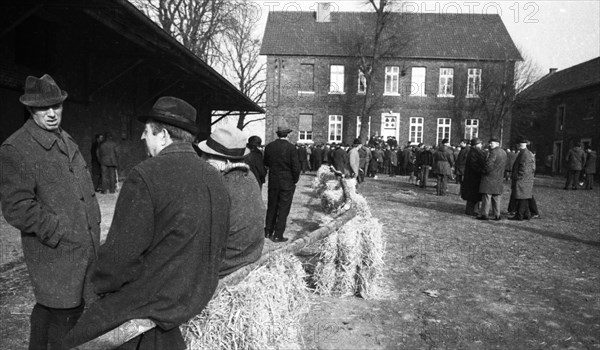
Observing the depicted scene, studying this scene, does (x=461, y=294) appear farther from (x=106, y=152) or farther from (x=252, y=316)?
(x=106, y=152)

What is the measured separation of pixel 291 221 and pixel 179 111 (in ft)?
25.6

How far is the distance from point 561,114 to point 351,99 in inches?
715

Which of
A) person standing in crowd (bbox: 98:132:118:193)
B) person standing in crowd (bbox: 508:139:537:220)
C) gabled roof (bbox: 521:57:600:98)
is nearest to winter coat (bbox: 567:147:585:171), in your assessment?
person standing in crowd (bbox: 508:139:537:220)

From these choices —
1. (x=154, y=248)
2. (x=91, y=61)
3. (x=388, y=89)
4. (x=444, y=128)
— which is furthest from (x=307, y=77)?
(x=154, y=248)

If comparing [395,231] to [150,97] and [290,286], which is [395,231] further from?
[150,97]

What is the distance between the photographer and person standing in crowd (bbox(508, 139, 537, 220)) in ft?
33.6

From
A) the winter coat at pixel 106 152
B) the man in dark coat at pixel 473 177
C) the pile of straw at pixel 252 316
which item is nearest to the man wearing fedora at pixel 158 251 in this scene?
the pile of straw at pixel 252 316

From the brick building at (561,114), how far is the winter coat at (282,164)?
29347 mm

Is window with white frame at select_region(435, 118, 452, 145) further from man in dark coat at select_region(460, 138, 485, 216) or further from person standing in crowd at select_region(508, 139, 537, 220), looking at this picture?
person standing in crowd at select_region(508, 139, 537, 220)

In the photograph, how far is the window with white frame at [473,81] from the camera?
3300 cm

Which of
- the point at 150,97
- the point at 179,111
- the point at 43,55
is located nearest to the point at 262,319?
the point at 179,111

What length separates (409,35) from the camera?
34000mm

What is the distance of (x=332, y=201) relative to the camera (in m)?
10.1

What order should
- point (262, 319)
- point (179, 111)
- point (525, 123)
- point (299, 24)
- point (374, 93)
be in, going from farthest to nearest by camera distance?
point (525, 123) < point (299, 24) < point (374, 93) < point (262, 319) < point (179, 111)
